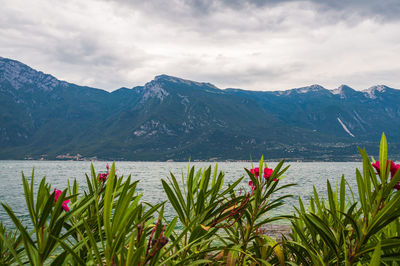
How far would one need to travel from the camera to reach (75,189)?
334cm

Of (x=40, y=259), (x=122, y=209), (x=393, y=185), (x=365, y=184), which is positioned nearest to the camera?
(x=122, y=209)

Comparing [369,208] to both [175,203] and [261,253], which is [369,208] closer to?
[175,203]

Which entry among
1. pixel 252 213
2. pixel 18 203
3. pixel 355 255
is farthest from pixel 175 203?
pixel 18 203

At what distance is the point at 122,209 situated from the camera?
1.38m

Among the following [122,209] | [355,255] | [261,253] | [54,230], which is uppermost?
[122,209]

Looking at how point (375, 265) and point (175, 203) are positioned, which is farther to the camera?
point (175, 203)

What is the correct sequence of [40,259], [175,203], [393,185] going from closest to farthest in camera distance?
1. [40,259]
2. [393,185]
3. [175,203]

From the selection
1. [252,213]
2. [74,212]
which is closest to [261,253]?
[252,213]

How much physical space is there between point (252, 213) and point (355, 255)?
1.28m

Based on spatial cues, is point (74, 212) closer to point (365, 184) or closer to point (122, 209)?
point (122, 209)

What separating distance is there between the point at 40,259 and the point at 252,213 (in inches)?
82.8

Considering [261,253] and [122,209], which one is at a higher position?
[122,209]

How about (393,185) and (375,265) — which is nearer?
(375,265)

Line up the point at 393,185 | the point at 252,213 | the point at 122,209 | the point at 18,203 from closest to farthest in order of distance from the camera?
the point at 122,209 < the point at 393,185 < the point at 252,213 < the point at 18,203
